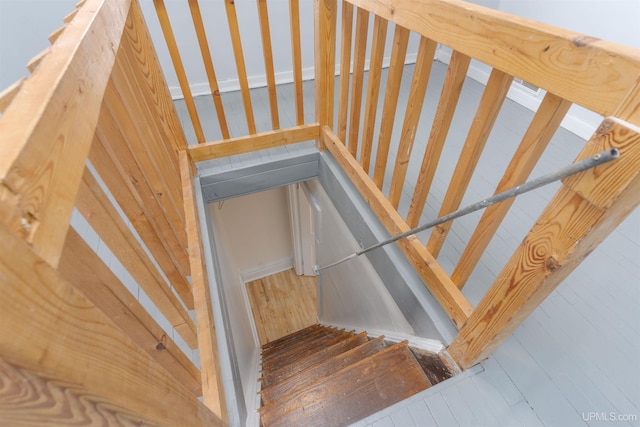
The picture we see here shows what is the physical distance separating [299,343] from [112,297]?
108 inches

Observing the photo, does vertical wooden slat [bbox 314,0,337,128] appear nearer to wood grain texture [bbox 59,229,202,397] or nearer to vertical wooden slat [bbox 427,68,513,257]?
vertical wooden slat [bbox 427,68,513,257]

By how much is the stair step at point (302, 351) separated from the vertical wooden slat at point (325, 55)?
72.6 inches

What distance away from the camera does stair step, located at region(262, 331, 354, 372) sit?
2559mm

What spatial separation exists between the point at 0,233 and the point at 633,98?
93 centimetres

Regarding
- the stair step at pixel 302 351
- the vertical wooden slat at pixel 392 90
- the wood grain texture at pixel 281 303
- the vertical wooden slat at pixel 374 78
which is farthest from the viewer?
the wood grain texture at pixel 281 303

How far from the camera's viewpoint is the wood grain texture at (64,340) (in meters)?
0.31

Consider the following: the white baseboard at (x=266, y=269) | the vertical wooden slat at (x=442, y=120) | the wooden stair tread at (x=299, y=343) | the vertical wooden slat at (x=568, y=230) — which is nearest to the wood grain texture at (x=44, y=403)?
the vertical wooden slat at (x=568, y=230)

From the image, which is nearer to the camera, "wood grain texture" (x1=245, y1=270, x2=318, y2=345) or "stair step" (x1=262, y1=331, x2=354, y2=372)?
"stair step" (x1=262, y1=331, x2=354, y2=372)

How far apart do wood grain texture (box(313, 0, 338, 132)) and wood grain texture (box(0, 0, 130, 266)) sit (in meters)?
1.27

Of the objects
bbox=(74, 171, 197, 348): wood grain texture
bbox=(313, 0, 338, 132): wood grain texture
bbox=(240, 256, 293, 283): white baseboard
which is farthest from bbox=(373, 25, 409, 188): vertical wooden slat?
bbox=(240, 256, 293, 283): white baseboard

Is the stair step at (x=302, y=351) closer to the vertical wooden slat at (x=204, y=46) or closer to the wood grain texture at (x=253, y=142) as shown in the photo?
the wood grain texture at (x=253, y=142)

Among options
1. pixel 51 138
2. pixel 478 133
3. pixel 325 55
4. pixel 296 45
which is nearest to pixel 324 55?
pixel 325 55

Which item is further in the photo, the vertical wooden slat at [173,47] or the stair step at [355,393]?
the vertical wooden slat at [173,47]

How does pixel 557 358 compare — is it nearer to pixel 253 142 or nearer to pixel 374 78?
pixel 374 78
